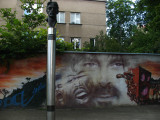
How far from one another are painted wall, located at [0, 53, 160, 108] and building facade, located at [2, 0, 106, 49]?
8572 mm

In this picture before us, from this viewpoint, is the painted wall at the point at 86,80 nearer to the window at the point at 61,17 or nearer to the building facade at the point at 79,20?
the building facade at the point at 79,20

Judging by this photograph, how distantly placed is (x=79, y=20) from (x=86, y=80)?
10.3 m

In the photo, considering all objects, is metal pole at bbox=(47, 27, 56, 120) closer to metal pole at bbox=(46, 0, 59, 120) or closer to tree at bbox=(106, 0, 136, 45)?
metal pole at bbox=(46, 0, 59, 120)

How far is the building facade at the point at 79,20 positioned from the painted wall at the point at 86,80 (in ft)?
28.1

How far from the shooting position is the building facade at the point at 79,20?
1675 cm

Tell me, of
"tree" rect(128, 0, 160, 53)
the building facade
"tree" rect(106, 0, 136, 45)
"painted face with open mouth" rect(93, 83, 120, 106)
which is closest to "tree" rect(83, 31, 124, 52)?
the building facade

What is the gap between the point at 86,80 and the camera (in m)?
8.03

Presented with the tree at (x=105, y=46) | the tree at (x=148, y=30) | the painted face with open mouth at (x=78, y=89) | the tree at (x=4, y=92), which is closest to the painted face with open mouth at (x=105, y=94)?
the painted face with open mouth at (x=78, y=89)

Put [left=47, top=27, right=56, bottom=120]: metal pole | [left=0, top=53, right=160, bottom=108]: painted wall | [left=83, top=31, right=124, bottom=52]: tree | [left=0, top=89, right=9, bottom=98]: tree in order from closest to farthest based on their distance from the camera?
[left=47, top=27, right=56, bottom=120]: metal pole < [left=0, top=89, right=9, bottom=98]: tree < [left=0, top=53, right=160, bottom=108]: painted wall < [left=83, top=31, right=124, bottom=52]: tree

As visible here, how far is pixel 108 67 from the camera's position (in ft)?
27.1

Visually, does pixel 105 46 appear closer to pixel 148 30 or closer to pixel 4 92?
pixel 148 30

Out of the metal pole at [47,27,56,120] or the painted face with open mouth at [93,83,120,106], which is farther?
the painted face with open mouth at [93,83,120,106]

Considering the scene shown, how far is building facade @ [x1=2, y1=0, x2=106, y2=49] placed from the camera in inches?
659

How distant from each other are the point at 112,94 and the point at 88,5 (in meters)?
11.7
